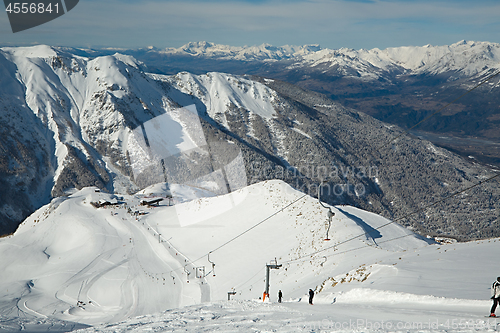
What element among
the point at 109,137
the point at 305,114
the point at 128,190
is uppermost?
the point at 305,114

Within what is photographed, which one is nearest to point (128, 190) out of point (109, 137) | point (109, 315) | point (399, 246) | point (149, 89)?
point (109, 137)

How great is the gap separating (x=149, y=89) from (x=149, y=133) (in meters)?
36.7

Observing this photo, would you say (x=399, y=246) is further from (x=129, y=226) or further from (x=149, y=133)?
(x=149, y=133)

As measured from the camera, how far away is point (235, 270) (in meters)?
31.2

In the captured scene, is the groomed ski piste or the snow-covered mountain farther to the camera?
the snow-covered mountain

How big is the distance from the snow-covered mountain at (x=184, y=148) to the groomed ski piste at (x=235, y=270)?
57985 mm

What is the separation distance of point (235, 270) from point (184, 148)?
362 feet

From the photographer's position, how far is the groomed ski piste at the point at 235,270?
1372 centimetres

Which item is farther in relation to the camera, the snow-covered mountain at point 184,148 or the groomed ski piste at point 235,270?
the snow-covered mountain at point 184,148

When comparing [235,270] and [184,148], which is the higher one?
[184,148]

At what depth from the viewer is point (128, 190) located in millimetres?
116875

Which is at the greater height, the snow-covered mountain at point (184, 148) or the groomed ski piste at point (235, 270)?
the snow-covered mountain at point (184, 148)

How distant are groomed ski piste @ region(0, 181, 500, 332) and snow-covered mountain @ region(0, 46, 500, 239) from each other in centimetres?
5799

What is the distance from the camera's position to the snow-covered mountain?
11712cm
